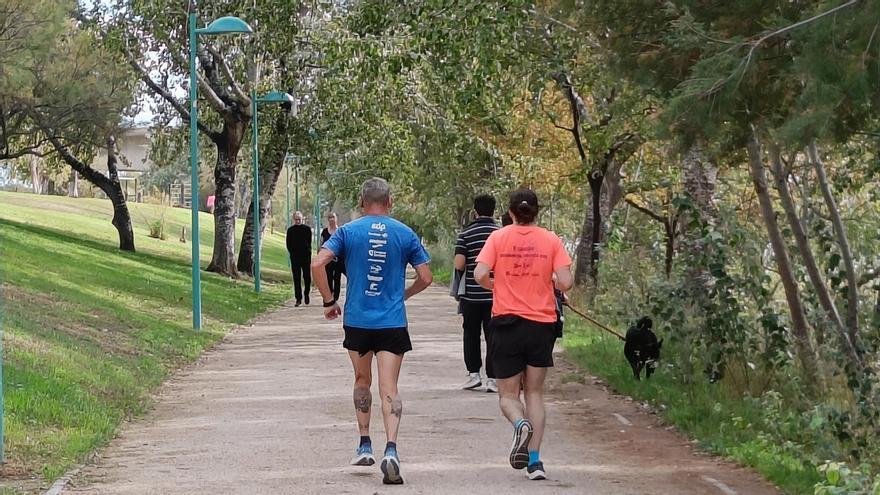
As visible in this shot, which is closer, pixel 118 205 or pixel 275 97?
pixel 275 97

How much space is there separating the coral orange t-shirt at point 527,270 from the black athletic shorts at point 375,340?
0.69m

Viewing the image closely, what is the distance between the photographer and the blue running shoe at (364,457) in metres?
8.90

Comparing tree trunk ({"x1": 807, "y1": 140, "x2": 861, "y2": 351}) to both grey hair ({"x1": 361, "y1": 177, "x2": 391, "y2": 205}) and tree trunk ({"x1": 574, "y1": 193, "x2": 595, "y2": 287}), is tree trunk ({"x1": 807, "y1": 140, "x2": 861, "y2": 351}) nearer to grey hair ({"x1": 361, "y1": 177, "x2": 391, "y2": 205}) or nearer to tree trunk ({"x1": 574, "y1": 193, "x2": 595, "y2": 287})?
grey hair ({"x1": 361, "y1": 177, "x2": 391, "y2": 205})

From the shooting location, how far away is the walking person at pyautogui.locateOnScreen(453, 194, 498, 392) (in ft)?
39.9

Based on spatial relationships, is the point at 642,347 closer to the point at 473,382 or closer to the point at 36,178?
the point at 473,382

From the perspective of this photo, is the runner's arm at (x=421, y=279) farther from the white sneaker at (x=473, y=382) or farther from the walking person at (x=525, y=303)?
the white sneaker at (x=473, y=382)

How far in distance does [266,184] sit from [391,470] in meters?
28.7

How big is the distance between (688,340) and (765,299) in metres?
0.92

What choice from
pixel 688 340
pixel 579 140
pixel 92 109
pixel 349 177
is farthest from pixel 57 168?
pixel 688 340

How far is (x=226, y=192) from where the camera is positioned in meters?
34.1

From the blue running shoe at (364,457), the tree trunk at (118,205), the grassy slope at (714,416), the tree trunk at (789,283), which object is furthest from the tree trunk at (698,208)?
the tree trunk at (118,205)

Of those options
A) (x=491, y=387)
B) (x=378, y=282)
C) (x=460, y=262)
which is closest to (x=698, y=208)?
(x=460, y=262)

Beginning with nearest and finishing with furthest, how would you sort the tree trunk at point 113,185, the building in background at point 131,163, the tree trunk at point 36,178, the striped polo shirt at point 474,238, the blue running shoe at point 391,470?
the blue running shoe at point 391,470
the striped polo shirt at point 474,238
the tree trunk at point 113,185
the building in background at point 131,163
the tree trunk at point 36,178

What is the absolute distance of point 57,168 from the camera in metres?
40.3
